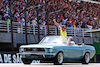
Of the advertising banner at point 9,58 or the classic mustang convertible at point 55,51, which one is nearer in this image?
the classic mustang convertible at point 55,51

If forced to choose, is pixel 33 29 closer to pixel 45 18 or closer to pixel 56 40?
pixel 45 18

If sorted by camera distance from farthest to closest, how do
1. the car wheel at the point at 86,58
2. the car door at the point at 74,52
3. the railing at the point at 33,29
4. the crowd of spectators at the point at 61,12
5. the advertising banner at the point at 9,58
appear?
the crowd of spectators at the point at 61,12 < the railing at the point at 33,29 < the advertising banner at the point at 9,58 < the car wheel at the point at 86,58 < the car door at the point at 74,52

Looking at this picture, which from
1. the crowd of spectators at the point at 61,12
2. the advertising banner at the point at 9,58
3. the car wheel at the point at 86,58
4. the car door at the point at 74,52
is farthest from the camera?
the crowd of spectators at the point at 61,12

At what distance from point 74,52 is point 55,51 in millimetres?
1456

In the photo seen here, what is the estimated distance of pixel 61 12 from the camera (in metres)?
22.3

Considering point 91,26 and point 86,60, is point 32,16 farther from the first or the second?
point 86,60

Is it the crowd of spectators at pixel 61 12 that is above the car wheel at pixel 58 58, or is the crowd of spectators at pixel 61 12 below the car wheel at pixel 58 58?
above

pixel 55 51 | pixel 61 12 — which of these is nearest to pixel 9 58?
pixel 55 51

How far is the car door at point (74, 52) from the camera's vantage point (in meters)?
12.4

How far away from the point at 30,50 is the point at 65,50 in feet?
4.38

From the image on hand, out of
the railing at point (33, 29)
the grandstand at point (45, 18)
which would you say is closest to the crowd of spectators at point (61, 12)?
the grandstand at point (45, 18)

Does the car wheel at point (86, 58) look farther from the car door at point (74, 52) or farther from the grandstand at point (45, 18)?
the grandstand at point (45, 18)

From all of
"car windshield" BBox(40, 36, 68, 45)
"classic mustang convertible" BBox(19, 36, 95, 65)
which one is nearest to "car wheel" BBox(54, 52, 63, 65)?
"classic mustang convertible" BBox(19, 36, 95, 65)

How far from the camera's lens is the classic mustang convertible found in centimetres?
1152
